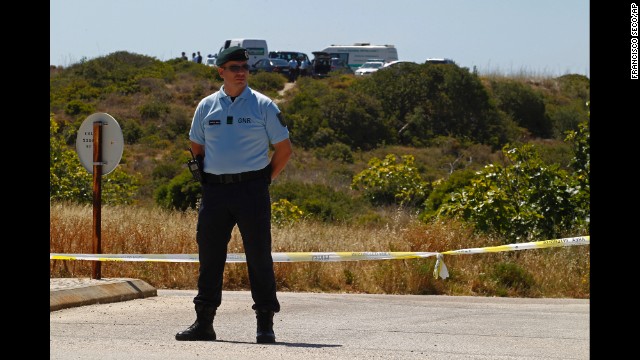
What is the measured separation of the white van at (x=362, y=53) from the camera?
8206cm

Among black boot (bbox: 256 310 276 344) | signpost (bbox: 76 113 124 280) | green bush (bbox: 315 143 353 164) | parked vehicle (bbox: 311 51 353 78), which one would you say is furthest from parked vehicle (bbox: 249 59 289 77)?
black boot (bbox: 256 310 276 344)

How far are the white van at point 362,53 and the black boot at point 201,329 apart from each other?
74591 mm

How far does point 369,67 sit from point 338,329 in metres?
68.5

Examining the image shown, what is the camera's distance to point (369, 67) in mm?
76375

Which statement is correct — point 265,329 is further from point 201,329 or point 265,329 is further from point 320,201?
point 320,201

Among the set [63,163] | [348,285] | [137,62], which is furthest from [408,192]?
[137,62]

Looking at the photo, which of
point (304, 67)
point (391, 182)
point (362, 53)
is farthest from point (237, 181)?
point (362, 53)

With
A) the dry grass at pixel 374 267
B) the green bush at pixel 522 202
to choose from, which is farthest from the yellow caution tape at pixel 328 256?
the green bush at pixel 522 202

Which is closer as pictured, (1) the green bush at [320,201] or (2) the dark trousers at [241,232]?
(2) the dark trousers at [241,232]

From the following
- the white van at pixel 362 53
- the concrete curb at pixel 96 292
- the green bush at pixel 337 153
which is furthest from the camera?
the white van at pixel 362 53

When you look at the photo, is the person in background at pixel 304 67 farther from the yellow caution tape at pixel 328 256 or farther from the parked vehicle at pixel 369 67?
the yellow caution tape at pixel 328 256

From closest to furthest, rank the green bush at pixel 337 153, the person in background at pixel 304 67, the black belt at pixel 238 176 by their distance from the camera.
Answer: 1. the black belt at pixel 238 176
2. the green bush at pixel 337 153
3. the person in background at pixel 304 67
